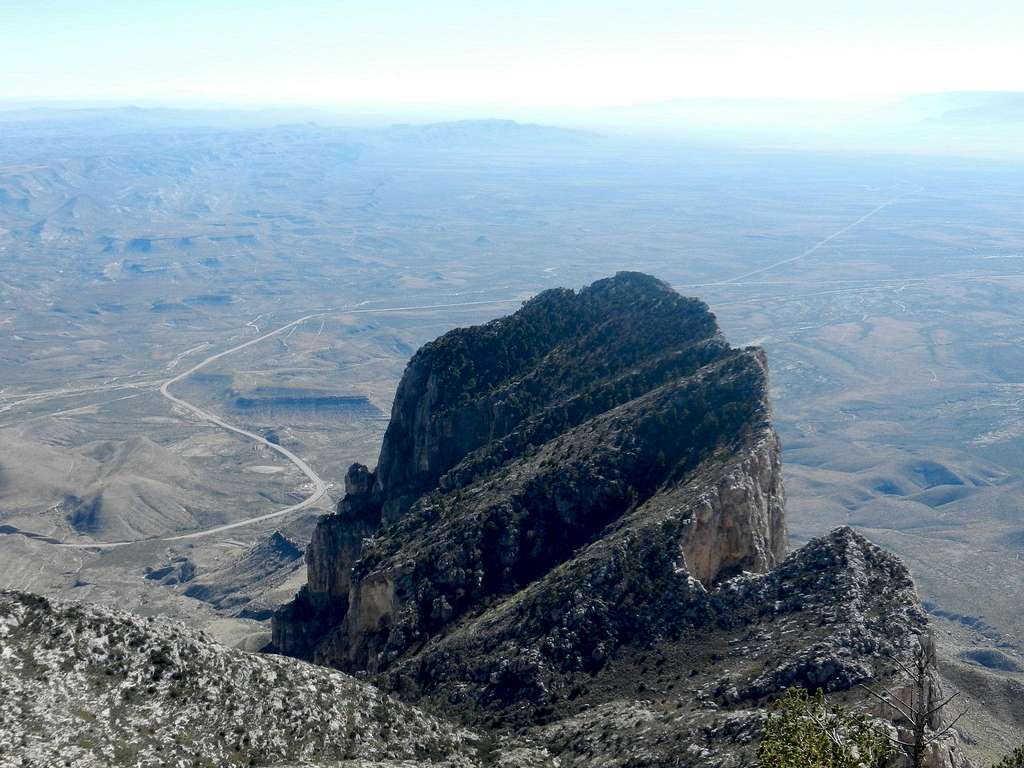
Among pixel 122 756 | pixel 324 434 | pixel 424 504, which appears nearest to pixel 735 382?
pixel 424 504

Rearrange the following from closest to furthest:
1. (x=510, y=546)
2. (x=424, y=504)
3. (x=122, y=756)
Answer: (x=122, y=756), (x=510, y=546), (x=424, y=504)

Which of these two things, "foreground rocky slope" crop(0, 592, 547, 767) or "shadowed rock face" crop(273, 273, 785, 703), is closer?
"foreground rocky slope" crop(0, 592, 547, 767)

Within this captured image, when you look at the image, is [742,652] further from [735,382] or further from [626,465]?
[735,382]

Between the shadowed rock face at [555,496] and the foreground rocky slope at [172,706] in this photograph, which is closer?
the foreground rocky slope at [172,706]

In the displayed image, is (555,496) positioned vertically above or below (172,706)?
above
